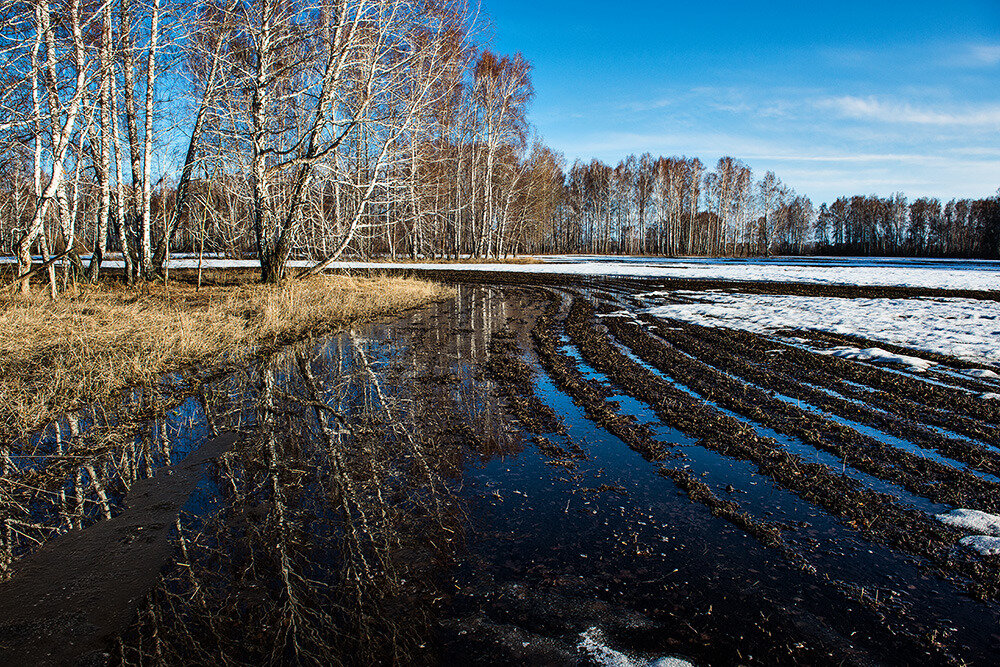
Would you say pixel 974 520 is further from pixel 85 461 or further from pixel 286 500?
pixel 85 461

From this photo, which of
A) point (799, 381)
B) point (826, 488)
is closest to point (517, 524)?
point (826, 488)

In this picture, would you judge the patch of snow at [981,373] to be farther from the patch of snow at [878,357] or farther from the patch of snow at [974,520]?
the patch of snow at [974,520]

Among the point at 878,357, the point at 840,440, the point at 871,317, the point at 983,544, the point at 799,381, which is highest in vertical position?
the point at 871,317

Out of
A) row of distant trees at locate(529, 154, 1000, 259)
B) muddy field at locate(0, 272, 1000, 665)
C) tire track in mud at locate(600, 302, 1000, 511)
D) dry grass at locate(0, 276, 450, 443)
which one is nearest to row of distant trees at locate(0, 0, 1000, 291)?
dry grass at locate(0, 276, 450, 443)

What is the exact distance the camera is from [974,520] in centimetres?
319

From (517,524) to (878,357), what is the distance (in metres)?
7.05

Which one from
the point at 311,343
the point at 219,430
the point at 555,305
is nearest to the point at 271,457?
the point at 219,430

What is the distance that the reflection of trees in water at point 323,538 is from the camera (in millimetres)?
2293

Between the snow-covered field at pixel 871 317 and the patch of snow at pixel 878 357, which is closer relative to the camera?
Result: the patch of snow at pixel 878 357

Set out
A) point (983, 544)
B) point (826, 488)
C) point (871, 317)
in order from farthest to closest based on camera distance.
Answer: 1. point (871, 317)
2. point (826, 488)
3. point (983, 544)

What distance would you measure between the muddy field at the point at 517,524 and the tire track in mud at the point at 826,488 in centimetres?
2

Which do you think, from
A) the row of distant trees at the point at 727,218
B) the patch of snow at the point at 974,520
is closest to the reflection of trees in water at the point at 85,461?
the patch of snow at the point at 974,520

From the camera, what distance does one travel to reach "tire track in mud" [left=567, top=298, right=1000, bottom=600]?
2.78 metres

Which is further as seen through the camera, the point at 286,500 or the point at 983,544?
the point at 286,500
